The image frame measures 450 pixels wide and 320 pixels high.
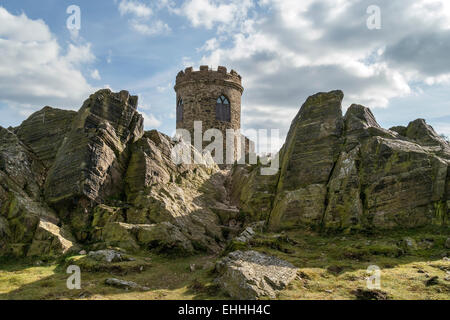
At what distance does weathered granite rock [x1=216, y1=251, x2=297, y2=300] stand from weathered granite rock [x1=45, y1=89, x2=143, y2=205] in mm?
10434

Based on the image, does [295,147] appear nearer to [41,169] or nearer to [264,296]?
[264,296]

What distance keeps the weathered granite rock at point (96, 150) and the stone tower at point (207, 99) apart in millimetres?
14347

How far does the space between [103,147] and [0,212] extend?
6493 mm

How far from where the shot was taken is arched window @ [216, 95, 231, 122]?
134ft

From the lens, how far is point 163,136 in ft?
87.7

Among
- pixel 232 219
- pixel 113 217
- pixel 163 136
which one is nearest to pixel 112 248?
pixel 113 217

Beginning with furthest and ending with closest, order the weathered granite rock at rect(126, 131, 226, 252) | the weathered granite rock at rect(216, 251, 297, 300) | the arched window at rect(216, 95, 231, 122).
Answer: the arched window at rect(216, 95, 231, 122) → the weathered granite rock at rect(126, 131, 226, 252) → the weathered granite rock at rect(216, 251, 297, 300)

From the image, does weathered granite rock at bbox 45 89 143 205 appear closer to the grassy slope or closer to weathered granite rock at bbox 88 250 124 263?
weathered granite rock at bbox 88 250 124 263

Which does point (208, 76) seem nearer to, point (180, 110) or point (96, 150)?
point (180, 110)

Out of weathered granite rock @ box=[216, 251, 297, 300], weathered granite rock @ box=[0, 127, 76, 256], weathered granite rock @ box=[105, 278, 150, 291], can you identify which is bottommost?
weathered granite rock @ box=[105, 278, 150, 291]

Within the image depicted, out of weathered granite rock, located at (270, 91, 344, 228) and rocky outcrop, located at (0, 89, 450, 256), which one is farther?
weathered granite rock, located at (270, 91, 344, 228)

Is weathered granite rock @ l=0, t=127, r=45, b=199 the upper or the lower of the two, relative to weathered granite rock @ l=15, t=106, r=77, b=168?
lower

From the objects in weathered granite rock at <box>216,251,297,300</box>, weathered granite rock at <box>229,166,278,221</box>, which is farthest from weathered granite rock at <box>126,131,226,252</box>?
weathered granite rock at <box>216,251,297,300</box>

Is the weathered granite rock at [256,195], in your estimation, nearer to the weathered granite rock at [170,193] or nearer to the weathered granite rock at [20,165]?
the weathered granite rock at [170,193]
